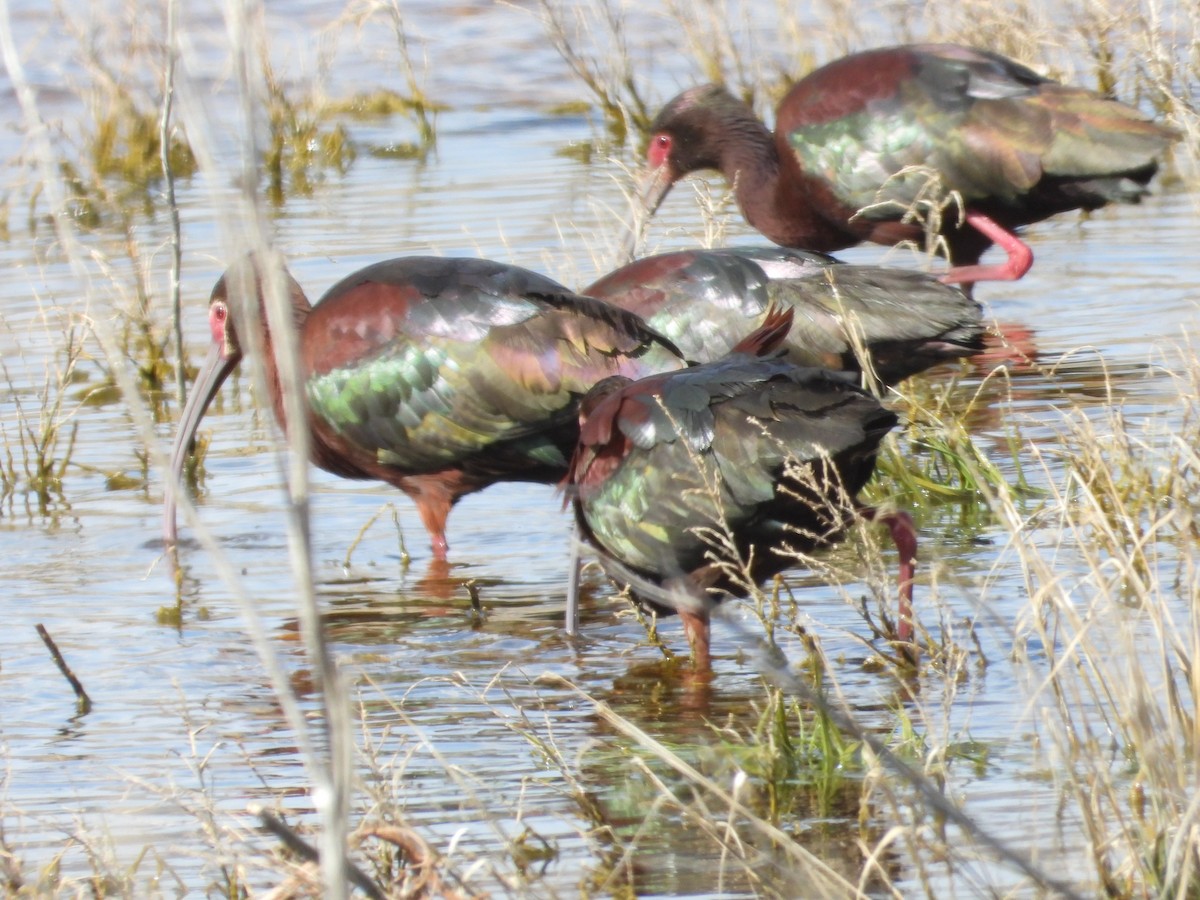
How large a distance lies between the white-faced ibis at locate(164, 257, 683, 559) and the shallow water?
267mm

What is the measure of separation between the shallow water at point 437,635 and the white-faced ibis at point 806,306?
31 centimetres

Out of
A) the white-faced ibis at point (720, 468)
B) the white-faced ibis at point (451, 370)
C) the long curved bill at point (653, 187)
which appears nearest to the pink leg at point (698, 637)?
the white-faced ibis at point (720, 468)

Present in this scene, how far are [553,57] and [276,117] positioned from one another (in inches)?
141

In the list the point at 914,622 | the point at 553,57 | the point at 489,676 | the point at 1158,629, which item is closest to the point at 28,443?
the point at 489,676

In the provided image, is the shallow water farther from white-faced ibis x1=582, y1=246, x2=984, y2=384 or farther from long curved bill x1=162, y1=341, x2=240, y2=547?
white-faced ibis x1=582, y1=246, x2=984, y2=384

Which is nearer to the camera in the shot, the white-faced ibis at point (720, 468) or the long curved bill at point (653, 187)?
the white-faced ibis at point (720, 468)

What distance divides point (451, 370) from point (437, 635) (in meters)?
0.80

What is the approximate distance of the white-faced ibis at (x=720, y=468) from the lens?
4223 millimetres

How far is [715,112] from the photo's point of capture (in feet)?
27.1

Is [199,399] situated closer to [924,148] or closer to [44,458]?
[44,458]

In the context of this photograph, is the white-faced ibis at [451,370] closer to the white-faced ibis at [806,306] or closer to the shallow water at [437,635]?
the shallow water at [437,635]

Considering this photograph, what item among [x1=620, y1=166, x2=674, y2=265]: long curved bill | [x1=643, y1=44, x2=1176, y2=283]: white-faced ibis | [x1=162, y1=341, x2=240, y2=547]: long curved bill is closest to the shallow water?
[x1=162, y1=341, x2=240, y2=547]: long curved bill

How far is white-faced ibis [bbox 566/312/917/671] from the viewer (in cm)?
422

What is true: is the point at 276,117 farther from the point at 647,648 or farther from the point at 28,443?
the point at 647,648
